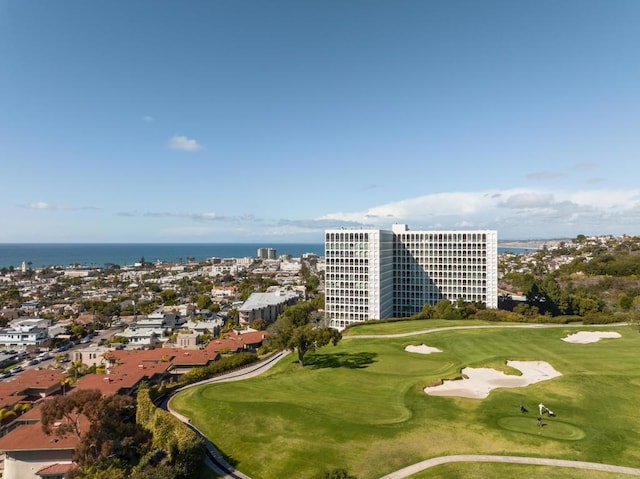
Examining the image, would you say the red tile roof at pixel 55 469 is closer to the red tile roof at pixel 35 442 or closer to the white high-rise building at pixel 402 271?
the red tile roof at pixel 35 442

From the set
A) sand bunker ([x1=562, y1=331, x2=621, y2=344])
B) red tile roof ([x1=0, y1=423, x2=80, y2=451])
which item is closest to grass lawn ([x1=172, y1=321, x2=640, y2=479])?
sand bunker ([x1=562, y1=331, x2=621, y2=344])

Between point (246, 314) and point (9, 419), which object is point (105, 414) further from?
point (246, 314)

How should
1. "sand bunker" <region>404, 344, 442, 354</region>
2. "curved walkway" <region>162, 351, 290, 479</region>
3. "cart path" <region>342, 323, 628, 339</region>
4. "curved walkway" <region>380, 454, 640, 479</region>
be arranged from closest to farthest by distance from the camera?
"curved walkway" <region>380, 454, 640, 479</region> < "curved walkway" <region>162, 351, 290, 479</region> < "sand bunker" <region>404, 344, 442, 354</region> < "cart path" <region>342, 323, 628, 339</region>

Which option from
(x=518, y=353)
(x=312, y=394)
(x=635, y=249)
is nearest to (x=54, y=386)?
(x=312, y=394)

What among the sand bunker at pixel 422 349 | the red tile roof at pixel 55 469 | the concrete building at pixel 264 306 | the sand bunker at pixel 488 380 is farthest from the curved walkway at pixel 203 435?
the concrete building at pixel 264 306

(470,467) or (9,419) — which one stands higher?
(470,467)

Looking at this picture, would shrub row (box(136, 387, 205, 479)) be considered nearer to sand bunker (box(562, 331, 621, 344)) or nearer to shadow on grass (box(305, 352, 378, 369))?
shadow on grass (box(305, 352, 378, 369))

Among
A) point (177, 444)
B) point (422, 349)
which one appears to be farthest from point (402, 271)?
point (177, 444)
